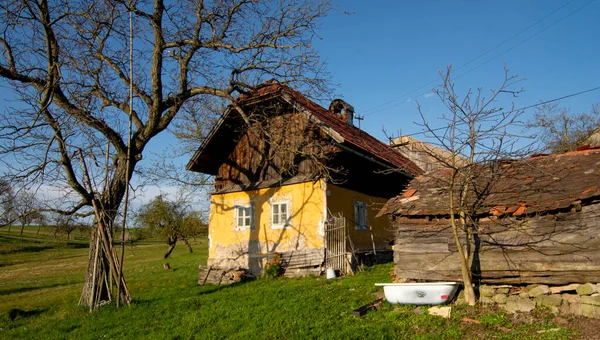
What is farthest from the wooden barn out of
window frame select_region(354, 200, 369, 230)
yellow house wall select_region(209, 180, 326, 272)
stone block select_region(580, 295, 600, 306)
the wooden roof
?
window frame select_region(354, 200, 369, 230)

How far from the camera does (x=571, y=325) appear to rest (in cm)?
688

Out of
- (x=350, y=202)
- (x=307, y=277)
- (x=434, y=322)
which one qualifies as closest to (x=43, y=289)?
(x=307, y=277)

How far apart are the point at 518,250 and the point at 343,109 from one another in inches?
522

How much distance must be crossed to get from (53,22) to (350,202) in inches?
434

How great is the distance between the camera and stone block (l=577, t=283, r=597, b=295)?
744 centimetres

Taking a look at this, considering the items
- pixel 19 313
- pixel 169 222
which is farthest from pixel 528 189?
pixel 169 222

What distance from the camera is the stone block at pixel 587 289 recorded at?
7438mm

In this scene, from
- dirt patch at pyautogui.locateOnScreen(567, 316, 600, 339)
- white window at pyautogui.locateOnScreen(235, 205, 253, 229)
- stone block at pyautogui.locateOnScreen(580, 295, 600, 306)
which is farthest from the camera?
white window at pyautogui.locateOnScreen(235, 205, 253, 229)

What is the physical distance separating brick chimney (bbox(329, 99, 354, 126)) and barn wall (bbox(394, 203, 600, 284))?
11148 millimetres

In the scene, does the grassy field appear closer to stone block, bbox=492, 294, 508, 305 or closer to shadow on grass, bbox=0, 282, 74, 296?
stone block, bbox=492, 294, 508, 305

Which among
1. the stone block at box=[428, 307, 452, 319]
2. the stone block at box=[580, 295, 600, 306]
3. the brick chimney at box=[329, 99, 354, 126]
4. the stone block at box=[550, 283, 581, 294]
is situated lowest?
the stone block at box=[428, 307, 452, 319]

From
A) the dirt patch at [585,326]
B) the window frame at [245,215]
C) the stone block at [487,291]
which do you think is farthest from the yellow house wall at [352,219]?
the dirt patch at [585,326]

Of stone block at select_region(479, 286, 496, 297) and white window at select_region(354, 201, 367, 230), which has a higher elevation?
white window at select_region(354, 201, 367, 230)

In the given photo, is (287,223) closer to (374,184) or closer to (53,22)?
(374,184)
